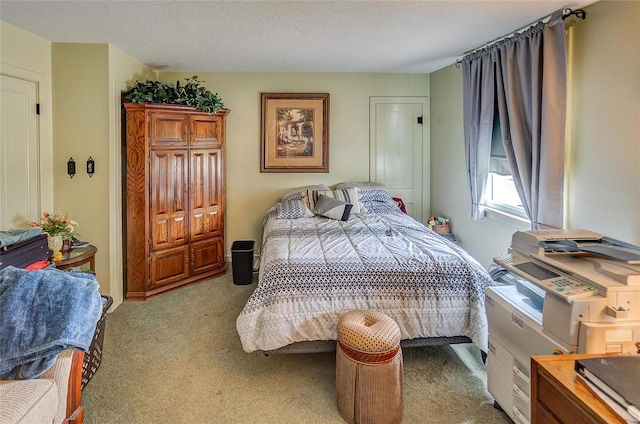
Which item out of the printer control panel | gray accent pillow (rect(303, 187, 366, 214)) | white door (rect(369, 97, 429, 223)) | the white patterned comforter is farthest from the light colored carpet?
white door (rect(369, 97, 429, 223))

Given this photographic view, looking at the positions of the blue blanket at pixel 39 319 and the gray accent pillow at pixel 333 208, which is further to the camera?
the gray accent pillow at pixel 333 208

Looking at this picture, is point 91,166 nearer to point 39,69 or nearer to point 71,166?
point 71,166

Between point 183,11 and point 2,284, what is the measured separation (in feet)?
6.72

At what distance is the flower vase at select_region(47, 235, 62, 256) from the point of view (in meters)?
3.06

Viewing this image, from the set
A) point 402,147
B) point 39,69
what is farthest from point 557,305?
point 39,69

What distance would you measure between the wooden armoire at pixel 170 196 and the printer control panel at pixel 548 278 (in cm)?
315

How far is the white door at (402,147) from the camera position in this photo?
16.7ft

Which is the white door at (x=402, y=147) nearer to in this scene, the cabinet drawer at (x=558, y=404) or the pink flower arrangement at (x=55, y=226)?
the pink flower arrangement at (x=55, y=226)

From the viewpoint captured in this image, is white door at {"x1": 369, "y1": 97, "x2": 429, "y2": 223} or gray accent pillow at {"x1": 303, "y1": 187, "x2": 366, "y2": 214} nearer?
gray accent pillow at {"x1": 303, "y1": 187, "x2": 366, "y2": 214}

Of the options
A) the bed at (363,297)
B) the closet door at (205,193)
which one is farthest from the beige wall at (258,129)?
the bed at (363,297)

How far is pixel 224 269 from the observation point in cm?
474

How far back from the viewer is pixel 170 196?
403 centimetres

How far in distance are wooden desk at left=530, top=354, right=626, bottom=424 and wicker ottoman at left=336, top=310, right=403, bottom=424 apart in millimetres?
771

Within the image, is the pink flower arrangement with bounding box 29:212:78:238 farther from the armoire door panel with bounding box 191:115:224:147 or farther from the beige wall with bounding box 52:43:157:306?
the armoire door panel with bounding box 191:115:224:147
